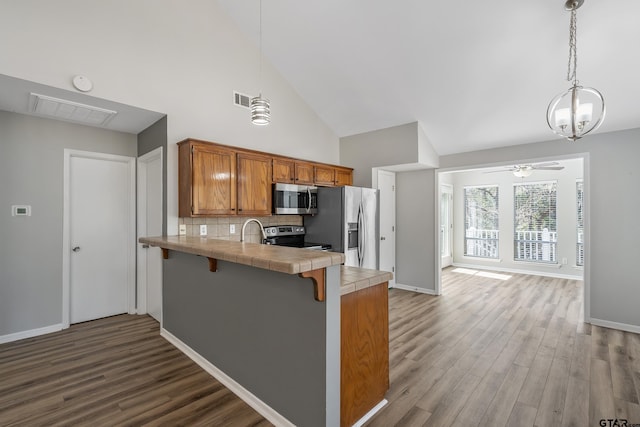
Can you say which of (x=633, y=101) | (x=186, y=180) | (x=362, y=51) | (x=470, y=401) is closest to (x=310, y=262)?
(x=470, y=401)

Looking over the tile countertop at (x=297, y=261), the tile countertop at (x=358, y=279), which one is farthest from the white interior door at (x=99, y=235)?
the tile countertop at (x=358, y=279)

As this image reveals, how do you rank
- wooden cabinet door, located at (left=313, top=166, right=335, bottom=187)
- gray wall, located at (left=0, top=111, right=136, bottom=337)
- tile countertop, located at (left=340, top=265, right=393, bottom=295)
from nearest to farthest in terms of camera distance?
tile countertop, located at (left=340, top=265, right=393, bottom=295) < gray wall, located at (left=0, top=111, right=136, bottom=337) < wooden cabinet door, located at (left=313, top=166, right=335, bottom=187)

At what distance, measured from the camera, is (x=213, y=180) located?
3486mm

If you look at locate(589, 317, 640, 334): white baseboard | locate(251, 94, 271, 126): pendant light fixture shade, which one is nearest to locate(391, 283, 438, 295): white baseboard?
locate(589, 317, 640, 334): white baseboard

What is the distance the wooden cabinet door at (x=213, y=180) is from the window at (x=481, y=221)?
6284 millimetres

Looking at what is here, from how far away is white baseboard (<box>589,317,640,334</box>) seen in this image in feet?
11.9

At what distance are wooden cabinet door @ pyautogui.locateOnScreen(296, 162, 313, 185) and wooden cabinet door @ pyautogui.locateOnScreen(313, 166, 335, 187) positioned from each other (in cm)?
11

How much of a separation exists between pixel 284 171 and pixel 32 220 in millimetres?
2936

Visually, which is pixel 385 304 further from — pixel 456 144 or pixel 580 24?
pixel 456 144

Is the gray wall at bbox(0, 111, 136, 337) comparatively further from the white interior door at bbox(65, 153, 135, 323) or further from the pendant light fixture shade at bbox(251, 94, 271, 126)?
the pendant light fixture shade at bbox(251, 94, 271, 126)

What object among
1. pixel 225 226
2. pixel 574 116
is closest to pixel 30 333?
pixel 225 226

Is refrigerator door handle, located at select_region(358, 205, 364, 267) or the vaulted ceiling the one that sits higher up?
the vaulted ceiling

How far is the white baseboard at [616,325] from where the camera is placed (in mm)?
3613

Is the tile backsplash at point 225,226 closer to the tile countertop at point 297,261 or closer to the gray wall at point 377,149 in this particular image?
the tile countertop at point 297,261
